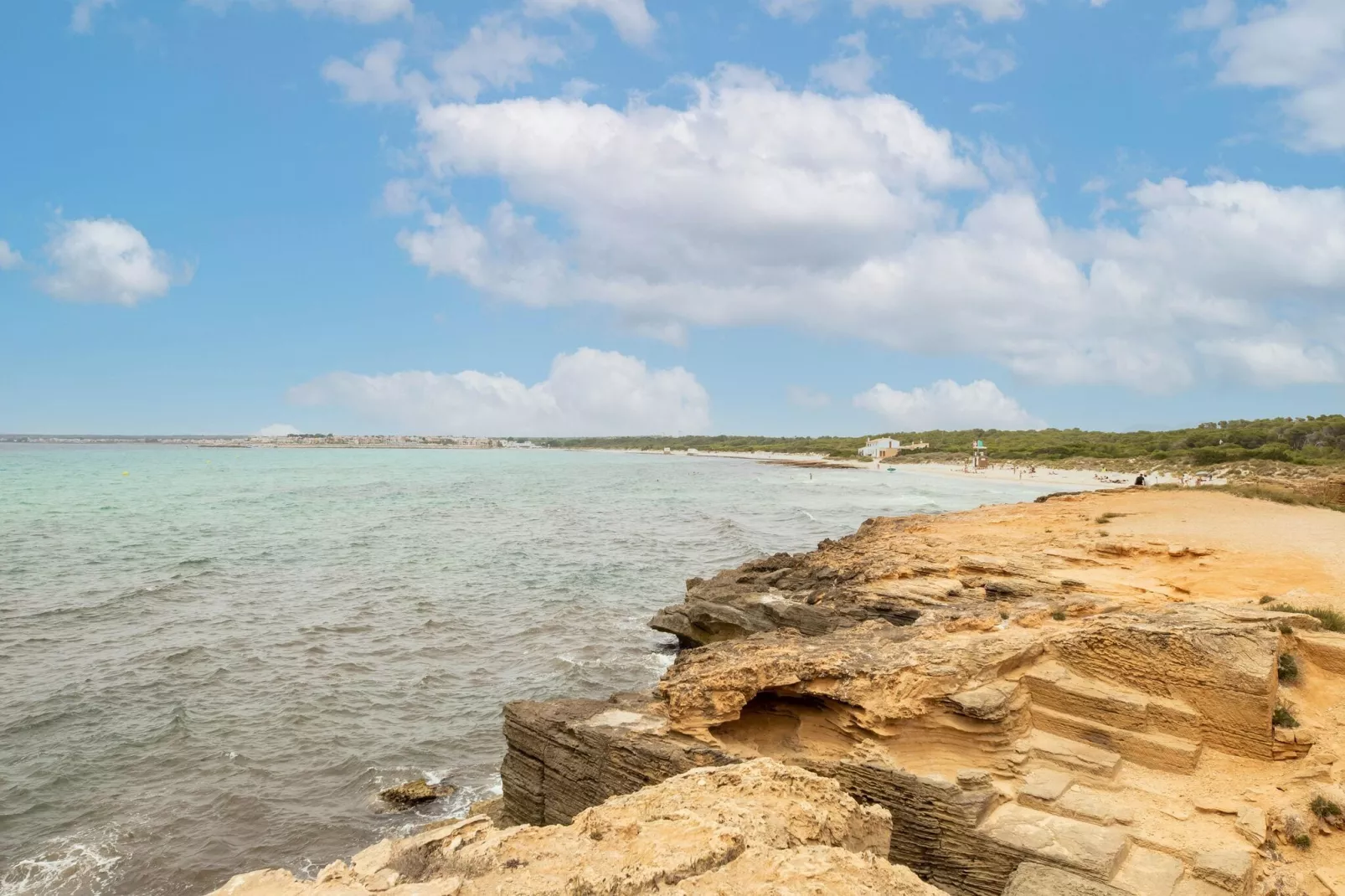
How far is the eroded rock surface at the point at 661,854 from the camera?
16.3ft

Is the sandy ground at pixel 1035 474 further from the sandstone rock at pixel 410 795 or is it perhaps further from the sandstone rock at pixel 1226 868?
the sandstone rock at pixel 410 795

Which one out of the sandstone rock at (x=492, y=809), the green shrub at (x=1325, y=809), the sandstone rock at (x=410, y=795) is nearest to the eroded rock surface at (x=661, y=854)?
the green shrub at (x=1325, y=809)

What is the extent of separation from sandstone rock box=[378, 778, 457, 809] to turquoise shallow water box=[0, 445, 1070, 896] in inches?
11.3

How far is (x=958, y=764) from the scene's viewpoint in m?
8.44

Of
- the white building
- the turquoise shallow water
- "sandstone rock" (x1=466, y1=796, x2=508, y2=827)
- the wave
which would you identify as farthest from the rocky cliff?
the white building

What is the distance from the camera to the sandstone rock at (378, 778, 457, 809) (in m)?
12.5

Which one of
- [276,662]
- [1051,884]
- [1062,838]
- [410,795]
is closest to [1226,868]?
[1062,838]

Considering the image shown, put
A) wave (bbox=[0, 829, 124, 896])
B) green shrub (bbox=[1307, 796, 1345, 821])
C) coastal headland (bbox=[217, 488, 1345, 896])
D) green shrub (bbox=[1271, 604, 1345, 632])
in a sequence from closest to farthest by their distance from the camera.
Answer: coastal headland (bbox=[217, 488, 1345, 896])
green shrub (bbox=[1307, 796, 1345, 821])
wave (bbox=[0, 829, 124, 896])
green shrub (bbox=[1271, 604, 1345, 632])

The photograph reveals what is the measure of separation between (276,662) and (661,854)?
17.6 m

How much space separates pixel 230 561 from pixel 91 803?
77.2 feet

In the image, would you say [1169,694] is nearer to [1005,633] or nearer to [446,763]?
[1005,633]

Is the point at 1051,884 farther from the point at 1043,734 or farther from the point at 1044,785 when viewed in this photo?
the point at 1043,734

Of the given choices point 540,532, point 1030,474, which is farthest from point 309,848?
point 1030,474

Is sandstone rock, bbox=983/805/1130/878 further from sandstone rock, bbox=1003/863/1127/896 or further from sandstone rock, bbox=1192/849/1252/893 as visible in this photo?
sandstone rock, bbox=1192/849/1252/893
